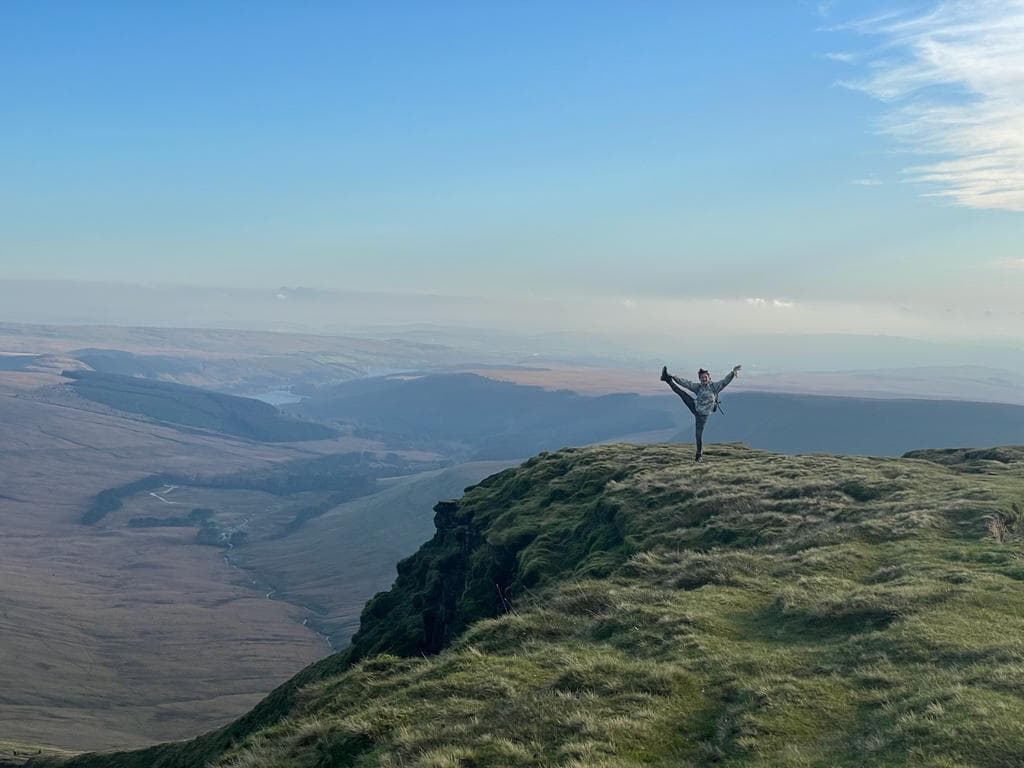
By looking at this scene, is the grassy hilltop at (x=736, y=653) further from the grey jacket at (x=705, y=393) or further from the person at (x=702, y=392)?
the grey jacket at (x=705, y=393)

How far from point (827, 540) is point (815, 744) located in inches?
674

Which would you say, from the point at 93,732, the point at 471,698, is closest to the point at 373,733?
the point at 471,698

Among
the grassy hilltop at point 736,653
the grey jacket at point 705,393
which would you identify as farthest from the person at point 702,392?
the grassy hilltop at point 736,653

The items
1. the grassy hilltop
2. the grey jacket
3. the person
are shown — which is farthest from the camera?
the grey jacket

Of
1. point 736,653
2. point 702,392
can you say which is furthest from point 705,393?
point 736,653

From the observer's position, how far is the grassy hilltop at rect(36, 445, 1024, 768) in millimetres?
14047

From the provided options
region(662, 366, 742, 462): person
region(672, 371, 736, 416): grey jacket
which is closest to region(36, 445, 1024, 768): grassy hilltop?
region(662, 366, 742, 462): person

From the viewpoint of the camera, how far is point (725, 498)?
3822cm

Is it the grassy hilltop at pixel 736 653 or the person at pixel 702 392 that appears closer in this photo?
the grassy hilltop at pixel 736 653

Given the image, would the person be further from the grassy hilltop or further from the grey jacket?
the grassy hilltop

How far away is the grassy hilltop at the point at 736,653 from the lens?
46.1ft

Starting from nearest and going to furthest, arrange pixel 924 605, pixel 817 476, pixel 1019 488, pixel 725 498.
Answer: pixel 924 605, pixel 1019 488, pixel 725 498, pixel 817 476

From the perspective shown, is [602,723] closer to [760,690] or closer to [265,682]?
[760,690]

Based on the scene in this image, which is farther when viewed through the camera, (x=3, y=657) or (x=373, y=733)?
(x=3, y=657)
